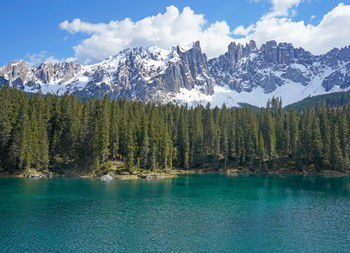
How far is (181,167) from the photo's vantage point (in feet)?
405

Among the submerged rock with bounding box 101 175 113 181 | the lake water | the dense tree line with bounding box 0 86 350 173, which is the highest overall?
the dense tree line with bounding box 0 86 350 173

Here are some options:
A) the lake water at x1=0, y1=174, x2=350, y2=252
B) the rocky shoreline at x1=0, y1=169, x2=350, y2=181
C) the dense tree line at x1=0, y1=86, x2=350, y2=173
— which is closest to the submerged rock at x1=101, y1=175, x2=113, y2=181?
the rocky shoreline at x1=0, y1=169, x2=350, y2=181

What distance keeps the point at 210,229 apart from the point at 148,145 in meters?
64.5

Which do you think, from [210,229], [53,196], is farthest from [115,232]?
[53,196]

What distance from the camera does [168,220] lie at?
147ft

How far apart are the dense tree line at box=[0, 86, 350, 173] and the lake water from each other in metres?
23.7

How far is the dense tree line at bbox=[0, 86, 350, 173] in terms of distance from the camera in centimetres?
9375

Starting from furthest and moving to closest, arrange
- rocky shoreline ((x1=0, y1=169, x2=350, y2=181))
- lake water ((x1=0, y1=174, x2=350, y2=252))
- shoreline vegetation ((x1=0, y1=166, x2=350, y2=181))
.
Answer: shoreline vegetation ((x1=0, y1=166, x2=350, y2=181))
rocky shoreline ((x1=0, y1=169, x2=350, y2=181))
lake water ((x1=0, y1=174, x2=350, y2=252))

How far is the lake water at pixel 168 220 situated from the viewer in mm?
34625

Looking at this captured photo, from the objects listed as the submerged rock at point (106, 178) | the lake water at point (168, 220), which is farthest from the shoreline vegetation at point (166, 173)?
the lake water at point (168, 220)

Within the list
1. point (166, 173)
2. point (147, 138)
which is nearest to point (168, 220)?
point (147, 138)

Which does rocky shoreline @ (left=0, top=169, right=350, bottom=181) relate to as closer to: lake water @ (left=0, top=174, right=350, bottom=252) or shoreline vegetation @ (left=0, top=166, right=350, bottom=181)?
shoreline vegetation @ (left=0, top=166, right=350, bottom=181)

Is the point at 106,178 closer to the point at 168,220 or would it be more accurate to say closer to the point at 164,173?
the point at 164,173

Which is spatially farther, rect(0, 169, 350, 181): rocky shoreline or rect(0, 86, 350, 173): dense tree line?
rect(0, 86, 350, 173): dense tree line
